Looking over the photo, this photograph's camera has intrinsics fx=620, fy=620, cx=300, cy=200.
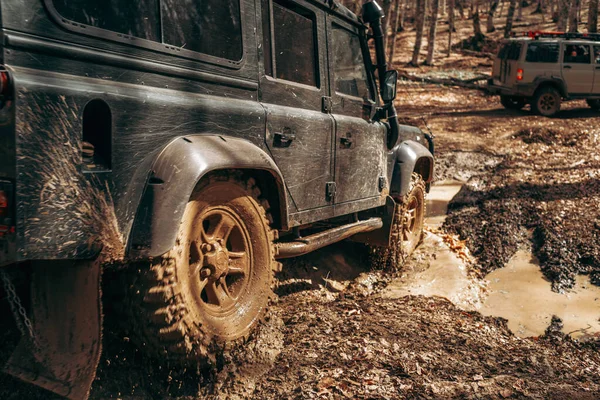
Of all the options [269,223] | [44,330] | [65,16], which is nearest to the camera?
[65,16]

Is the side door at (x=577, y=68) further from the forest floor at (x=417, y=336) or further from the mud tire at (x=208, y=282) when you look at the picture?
the mud tire at (x=208, y=282)

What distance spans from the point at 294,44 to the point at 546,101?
12860mm

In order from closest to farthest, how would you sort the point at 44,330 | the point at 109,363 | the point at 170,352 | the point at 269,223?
the point at 44,330 < the point at 170,352 < the point at 109,363 < the point at 269,223

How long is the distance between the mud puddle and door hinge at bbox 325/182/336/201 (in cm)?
171

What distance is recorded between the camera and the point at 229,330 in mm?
3330

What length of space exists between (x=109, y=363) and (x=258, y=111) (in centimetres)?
160

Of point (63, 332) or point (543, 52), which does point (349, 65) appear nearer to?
point (63, 332)

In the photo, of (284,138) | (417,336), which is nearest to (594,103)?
(417,336)

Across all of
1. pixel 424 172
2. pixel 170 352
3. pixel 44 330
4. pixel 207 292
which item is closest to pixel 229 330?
pixel 207 292

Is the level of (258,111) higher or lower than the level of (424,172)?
higher

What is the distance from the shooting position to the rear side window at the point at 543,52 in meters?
15.2

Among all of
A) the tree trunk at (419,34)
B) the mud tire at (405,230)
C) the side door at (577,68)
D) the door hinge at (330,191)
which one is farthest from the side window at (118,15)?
the tree trunk at (419,34)

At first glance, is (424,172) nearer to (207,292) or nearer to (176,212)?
(207,292)

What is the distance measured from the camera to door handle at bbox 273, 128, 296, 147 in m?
3.77
